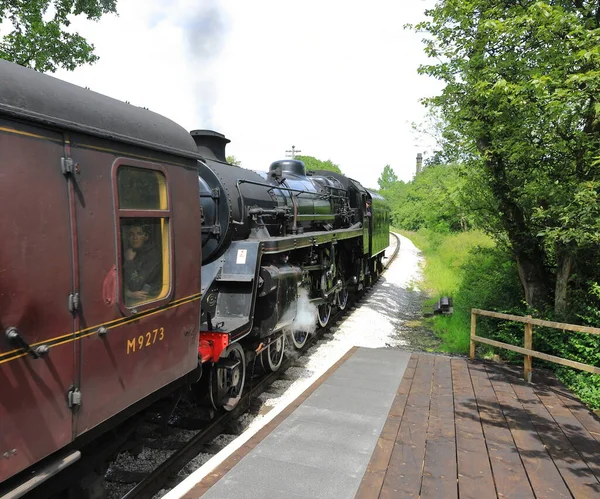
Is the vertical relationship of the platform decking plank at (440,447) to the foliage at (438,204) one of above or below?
below

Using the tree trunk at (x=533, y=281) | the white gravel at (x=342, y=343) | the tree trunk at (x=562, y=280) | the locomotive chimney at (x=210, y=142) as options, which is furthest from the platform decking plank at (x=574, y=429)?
the locomotive chimney at (x=210, y=142)

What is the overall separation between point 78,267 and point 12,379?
2.15 ft

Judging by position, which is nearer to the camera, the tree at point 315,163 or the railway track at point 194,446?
the railway track at point 194,446

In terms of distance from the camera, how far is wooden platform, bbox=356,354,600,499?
3.37 m

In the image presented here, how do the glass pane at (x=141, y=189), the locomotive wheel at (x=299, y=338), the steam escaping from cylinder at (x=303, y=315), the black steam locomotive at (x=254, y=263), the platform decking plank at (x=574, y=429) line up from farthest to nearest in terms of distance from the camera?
the locomotive wheel at (x=299, y=338)
the steam escaping from cylinder at (x=303, y=315)
the black steam locomotive at (x=254, y=263)
the platform decking plank at (x=574, y=429)
the glass pane at (x=141, y=189)

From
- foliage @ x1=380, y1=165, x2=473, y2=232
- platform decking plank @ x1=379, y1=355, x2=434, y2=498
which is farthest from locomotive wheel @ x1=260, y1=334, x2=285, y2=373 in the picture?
foliage @ x1=380, y1=165, x2=473, y2=232

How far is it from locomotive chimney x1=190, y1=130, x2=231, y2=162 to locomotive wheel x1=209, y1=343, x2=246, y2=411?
270 cm

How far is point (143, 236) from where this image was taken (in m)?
3.08

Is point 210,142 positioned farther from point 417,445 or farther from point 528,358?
point 528,358

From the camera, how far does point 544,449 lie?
13.0 feet

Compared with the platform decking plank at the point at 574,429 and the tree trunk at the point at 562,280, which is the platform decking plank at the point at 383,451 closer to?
the platform decking plank at the point at 574,429

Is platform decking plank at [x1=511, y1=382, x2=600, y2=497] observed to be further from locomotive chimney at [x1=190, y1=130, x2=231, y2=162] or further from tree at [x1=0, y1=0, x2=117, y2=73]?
tree at [x1=0, y1=0, x2=117, y2=73]

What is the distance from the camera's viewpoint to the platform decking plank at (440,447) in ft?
11.0

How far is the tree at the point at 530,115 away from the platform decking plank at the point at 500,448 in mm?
2216
